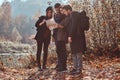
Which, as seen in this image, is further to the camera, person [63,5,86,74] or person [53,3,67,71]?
person [53,3,67,71]

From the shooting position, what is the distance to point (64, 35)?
12211 millimetres

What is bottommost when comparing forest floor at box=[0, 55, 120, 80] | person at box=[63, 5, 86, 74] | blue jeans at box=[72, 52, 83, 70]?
forest floor at box=[0, 55, 120, 80]

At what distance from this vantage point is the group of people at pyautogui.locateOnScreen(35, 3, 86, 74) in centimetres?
1149

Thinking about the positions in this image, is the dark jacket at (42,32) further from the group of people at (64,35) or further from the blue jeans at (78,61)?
the blue jeans at (78,61)

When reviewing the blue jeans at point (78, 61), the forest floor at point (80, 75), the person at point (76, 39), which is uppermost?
the person at point (76, 39)

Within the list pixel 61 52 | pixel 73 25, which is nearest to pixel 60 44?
pixel 61 52

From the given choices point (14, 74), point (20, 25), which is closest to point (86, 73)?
point (14, 74)

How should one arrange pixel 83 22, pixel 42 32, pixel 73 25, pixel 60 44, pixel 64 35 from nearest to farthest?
pixel 73 25 < pixel 83 22 < pixel 64 35 < pixel 60 44 < pixel 42 32

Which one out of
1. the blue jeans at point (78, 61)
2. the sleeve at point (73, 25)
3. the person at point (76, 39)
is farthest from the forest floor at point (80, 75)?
the sleeve at point (73, 25)

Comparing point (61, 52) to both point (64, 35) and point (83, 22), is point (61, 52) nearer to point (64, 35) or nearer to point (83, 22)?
point (64, 35)

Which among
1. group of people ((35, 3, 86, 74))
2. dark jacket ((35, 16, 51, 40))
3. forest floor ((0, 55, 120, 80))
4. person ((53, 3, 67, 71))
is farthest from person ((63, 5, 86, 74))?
dark jacket ((35, 16, 51, 40))

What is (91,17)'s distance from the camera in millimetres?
17641

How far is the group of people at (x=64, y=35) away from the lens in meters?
11.5

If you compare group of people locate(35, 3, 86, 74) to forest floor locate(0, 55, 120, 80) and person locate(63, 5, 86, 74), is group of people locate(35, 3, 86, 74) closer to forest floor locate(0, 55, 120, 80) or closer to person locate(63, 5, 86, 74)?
person locate(63, 5, 86, 74)
